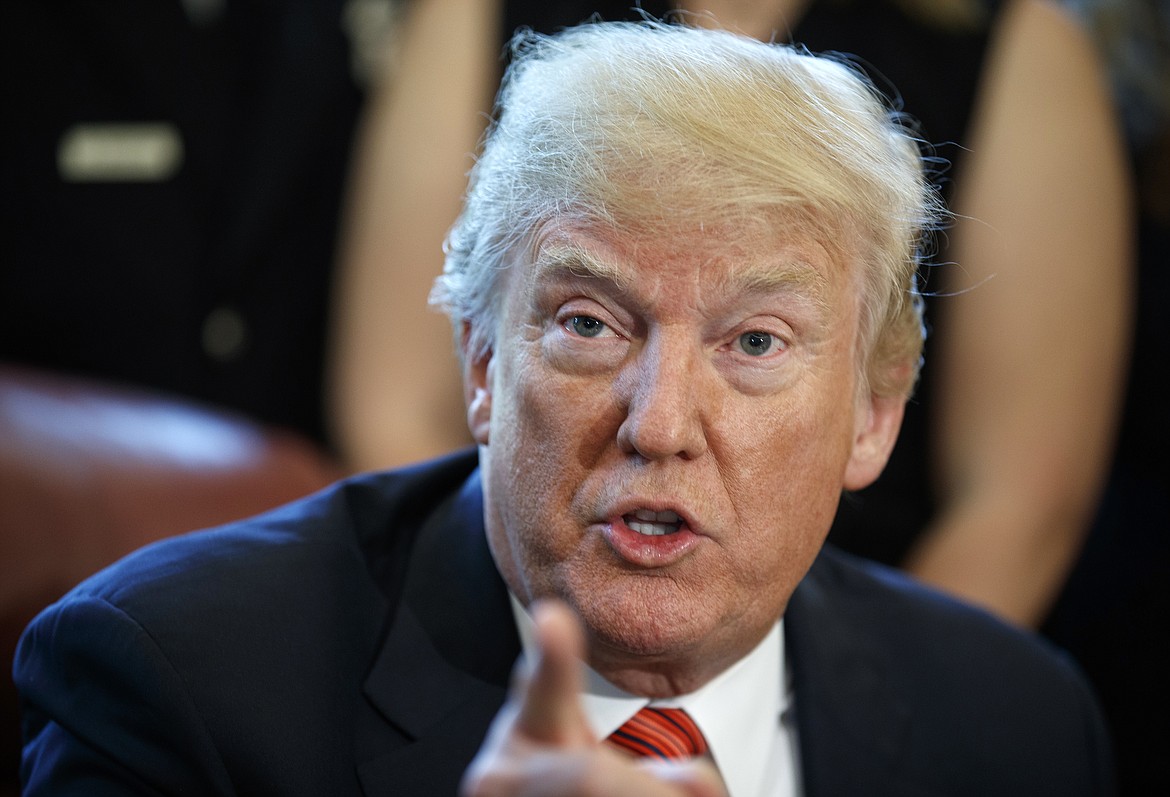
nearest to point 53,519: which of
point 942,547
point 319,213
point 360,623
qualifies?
point 360,623

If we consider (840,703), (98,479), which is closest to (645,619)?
(840,703)

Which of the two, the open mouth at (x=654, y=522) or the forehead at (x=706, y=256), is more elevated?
the forehead at (x=706, y=256)

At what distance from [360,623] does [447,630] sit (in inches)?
3.5

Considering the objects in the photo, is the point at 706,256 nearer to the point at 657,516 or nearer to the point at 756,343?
the point at 756,343

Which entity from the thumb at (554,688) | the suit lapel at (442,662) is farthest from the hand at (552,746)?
the suit lapel at (442,662)

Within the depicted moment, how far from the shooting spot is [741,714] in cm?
142

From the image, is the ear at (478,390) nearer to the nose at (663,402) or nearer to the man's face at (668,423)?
the man's face at (668,423)

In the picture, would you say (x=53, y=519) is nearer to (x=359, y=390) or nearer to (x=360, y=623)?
(x=360, y=623)

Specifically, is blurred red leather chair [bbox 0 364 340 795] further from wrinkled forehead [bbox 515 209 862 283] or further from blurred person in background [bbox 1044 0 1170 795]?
blurred person in background [bbox 1044 0 1170 795]

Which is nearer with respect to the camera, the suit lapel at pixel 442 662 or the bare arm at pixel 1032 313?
the suit lapel at pixel 442 662

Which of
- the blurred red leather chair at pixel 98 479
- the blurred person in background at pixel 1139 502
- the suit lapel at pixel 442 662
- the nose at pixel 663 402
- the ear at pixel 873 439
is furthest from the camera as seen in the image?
the blurred person in background at pixel 1139 502

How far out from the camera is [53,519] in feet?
5.34

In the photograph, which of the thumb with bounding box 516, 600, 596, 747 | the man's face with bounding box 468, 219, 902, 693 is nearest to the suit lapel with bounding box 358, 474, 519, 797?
the man's face with bounding box 468, 219, 902, 693

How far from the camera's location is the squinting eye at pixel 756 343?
1234mm
